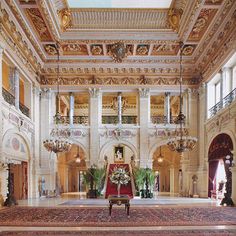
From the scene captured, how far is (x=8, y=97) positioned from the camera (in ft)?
46.7

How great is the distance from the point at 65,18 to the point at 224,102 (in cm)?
724

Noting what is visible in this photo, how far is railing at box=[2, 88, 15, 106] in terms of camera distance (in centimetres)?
1379

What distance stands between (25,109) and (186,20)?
808cm

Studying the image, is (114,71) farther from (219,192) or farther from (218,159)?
(219,192)

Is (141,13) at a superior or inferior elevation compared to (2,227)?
superior

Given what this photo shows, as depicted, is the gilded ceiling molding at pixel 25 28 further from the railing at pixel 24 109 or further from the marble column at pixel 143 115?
the marble column at pixel 143 115

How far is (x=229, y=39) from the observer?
44.7ft

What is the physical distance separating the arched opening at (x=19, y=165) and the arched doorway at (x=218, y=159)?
8.00 metres

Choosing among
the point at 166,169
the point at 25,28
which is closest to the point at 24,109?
the point at 25,28

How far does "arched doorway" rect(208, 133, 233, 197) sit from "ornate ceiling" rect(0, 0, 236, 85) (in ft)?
10.9

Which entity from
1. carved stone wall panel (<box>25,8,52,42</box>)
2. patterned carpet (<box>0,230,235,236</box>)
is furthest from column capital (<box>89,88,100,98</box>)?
patterned carpet (<box>0,230,235,236</box>)

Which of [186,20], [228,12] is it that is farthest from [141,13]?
[228,12]

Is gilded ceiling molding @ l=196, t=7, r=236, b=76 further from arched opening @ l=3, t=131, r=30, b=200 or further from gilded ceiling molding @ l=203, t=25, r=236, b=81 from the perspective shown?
arched opening @ l=3, t=131, r=30, b=200

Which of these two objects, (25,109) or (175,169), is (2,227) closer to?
(25,109)
